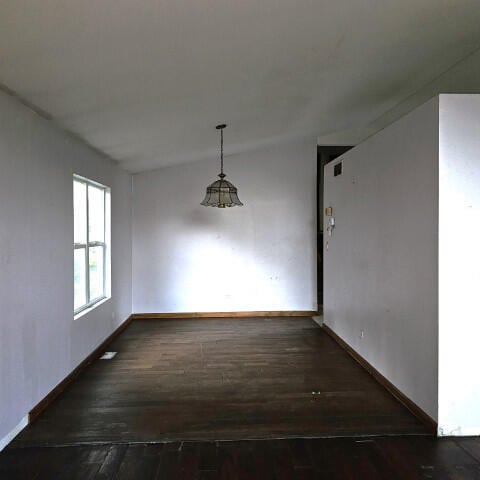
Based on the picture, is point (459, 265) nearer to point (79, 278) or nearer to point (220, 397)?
point (220, 397)

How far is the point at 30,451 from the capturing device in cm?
239

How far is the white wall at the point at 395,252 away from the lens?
2662mm

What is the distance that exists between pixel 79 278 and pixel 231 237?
2.78 metres

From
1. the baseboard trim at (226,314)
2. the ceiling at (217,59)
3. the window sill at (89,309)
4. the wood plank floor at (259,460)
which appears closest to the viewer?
the ceiling at (217,59)

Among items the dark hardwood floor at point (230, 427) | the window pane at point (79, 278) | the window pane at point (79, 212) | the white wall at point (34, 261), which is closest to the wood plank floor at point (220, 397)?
the dark hardwood floor at point (230, 427)

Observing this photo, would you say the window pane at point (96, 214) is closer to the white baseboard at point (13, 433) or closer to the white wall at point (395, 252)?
the white baseboard at point (13, 433)

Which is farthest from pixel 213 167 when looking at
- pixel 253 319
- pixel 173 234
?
pixel 253 319

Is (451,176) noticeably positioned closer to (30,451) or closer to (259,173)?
(30,451)

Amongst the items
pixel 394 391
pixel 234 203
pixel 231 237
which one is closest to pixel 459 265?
pixel 394 391

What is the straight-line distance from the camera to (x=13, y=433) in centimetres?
253

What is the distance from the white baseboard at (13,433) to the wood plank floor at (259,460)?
0.06 metres

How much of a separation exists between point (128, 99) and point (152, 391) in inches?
90.4

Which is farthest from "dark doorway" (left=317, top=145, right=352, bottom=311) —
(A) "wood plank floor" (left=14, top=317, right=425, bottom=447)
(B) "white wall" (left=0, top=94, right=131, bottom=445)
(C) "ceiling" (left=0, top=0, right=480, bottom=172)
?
(B) "white wall" (left=0, top=94, right=131, bottom=445)

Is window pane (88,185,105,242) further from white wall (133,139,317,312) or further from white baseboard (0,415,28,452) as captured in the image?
white baseboard (0,415,28,452)
